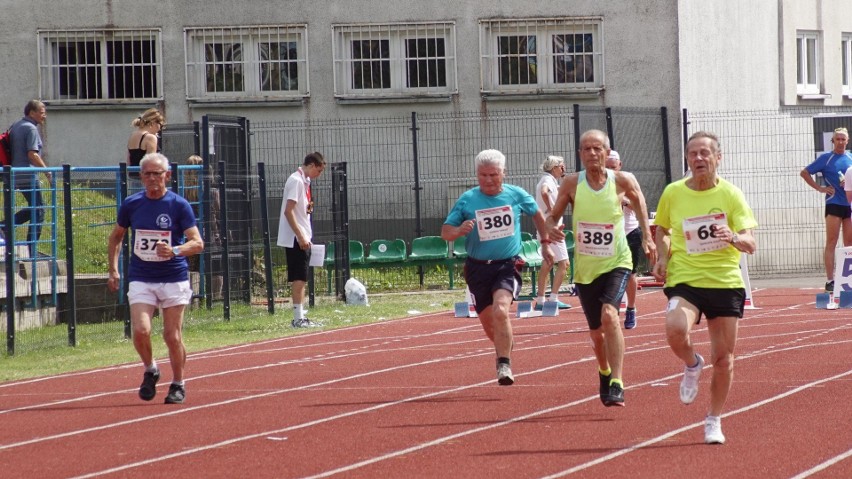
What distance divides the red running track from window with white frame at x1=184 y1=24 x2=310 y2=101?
1246 cm

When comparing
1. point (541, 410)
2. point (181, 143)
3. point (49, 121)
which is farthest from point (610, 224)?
point (49, 121)

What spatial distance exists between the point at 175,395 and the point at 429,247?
1236 cm

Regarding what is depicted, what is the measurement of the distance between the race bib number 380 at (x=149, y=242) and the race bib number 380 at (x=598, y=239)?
3.18m

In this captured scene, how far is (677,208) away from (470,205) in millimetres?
2993

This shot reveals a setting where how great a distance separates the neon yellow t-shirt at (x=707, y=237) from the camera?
29.1 ft

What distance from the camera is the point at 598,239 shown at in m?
10.5

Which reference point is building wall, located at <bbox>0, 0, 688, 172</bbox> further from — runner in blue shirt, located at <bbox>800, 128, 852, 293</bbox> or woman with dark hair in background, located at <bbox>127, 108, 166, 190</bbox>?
woman with dark hair in background, located at <bbox>127, 108, 166, 190</bbox>

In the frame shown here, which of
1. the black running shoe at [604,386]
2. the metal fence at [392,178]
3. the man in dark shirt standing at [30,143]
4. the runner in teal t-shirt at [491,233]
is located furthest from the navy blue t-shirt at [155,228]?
the metal fence at [392,178]

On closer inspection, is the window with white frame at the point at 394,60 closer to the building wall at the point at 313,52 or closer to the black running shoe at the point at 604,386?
the building wall at the point at 313,52

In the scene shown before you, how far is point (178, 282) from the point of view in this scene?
37.6 ft

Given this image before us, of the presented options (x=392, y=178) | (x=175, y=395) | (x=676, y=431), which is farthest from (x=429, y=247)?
(x=676, y=431)

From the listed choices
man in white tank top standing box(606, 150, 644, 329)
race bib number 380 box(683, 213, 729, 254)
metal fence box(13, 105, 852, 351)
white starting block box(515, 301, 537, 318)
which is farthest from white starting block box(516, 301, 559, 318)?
race bib number 380 box(683, 213, 729, 254)

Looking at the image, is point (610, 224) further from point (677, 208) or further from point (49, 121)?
point (49, 121)

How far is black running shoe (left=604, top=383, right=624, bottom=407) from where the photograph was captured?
1014 cm
